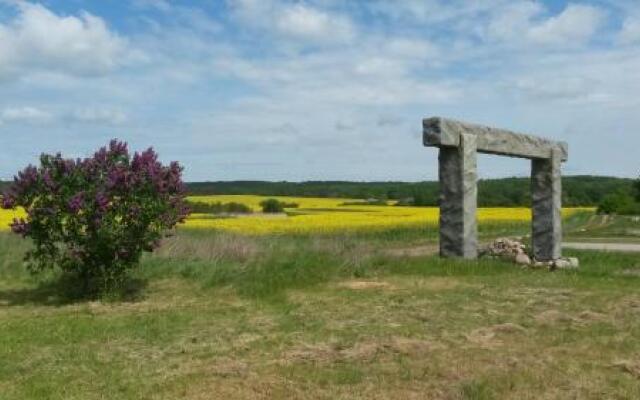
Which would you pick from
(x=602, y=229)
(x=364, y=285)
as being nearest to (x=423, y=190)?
(x=602, y=229)

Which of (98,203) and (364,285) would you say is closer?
(98,203)

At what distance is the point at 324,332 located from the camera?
314 inches

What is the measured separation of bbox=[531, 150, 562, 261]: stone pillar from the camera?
1650cm

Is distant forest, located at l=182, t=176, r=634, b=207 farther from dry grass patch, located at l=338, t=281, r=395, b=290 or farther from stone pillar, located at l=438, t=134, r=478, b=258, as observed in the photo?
dry grass patch, located at l=338, t=281, r=395, b=290

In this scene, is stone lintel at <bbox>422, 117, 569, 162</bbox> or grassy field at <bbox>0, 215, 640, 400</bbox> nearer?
grassy field at <bbox>0, 215, 640, 400</bbox>

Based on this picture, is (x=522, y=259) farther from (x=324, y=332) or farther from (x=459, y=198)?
(x=324, y=332)

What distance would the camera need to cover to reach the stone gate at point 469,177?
14539mm

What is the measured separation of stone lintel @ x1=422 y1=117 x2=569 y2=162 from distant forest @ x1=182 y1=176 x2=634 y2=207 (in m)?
32.2

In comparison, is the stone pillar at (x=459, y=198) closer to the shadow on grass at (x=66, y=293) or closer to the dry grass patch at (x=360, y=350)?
the shadow on grass at (x=66, y=293)

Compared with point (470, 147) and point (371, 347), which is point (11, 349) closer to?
point (371, 347)

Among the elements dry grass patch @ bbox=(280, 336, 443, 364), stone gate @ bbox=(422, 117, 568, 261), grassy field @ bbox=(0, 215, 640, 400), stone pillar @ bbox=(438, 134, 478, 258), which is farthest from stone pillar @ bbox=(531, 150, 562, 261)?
dry grass patch @ bbox=(280, 336, 443, 364)

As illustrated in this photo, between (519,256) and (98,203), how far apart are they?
8.50 metres

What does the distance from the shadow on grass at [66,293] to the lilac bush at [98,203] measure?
1.99 feet

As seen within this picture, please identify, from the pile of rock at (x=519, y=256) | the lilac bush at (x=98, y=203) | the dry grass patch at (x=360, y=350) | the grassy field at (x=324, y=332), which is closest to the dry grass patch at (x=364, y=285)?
the grassy field at (x=324, y=332)
